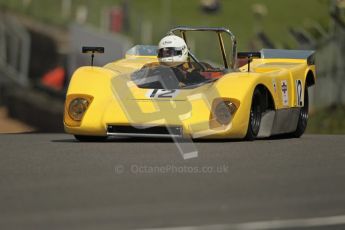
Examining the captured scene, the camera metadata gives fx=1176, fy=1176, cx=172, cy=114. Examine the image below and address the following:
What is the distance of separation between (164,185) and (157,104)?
3.51 m

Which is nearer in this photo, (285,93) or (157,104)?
(157,104)

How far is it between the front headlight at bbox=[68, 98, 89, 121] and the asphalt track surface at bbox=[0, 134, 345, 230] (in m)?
0.83

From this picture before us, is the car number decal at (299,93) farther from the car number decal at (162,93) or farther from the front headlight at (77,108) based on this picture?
the front headlight at (77,108)

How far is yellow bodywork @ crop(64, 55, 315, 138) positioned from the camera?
1062 cm

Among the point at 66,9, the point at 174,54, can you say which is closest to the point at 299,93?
the point at 174,54

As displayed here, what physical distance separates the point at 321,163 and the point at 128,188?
202 centimetres

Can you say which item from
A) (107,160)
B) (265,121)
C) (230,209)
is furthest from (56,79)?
(230,209)

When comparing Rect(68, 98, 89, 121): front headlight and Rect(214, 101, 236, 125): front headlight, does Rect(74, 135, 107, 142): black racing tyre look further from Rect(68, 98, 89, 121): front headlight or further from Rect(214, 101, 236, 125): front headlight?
Rect(214, 101, 236, 125): front headlight

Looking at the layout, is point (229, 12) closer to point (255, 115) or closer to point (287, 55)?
point (287, 55)

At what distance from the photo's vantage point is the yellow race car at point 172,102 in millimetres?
10617

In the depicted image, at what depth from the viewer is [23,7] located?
49281 millimetres

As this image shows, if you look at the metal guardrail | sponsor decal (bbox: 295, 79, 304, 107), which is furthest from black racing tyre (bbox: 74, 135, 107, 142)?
the metal guardrail

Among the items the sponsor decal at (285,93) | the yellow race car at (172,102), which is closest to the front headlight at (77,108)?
the yellow race car at (172,102)

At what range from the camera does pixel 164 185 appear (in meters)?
7.19
